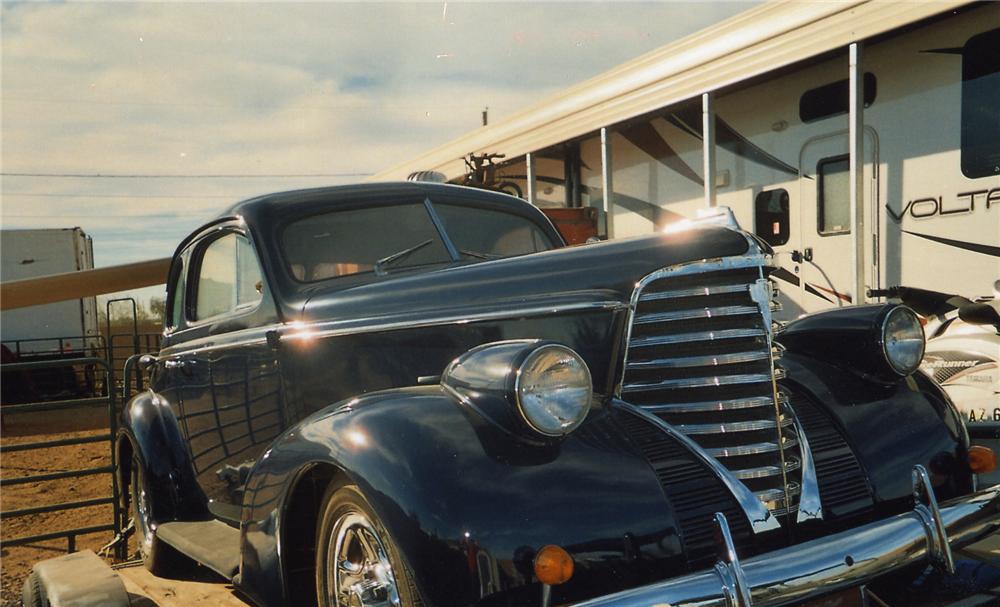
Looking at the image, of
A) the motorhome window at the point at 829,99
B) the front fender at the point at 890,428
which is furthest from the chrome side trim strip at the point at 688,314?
the motorhome window at the point at 829,99

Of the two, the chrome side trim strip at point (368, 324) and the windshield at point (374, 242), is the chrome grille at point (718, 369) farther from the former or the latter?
the windshield at point (374, 242)

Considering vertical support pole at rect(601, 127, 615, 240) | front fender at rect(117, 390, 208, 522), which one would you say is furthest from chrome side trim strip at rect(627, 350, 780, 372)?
vertical support pole at rect(601, 127, 615, 240)

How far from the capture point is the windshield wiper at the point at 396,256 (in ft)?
11.2

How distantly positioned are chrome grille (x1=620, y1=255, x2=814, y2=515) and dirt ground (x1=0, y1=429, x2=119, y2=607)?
4447mm

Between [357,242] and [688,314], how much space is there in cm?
158

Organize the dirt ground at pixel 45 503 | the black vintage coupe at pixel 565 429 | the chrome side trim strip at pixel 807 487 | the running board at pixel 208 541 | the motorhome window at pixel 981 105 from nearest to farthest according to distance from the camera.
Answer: the black vintage coupe at pixel 565 429 < the chrome side trim strip at pixel 807 487 < the running board at pixel 208 541 < the motorhome window at pixel 981 105 < the dirt ground at pixel 45 503

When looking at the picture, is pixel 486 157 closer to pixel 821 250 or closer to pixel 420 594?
pixel 821 250

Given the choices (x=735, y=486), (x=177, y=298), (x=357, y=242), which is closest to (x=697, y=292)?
(x=735, y=486)

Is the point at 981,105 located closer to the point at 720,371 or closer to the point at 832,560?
the point at 720,371

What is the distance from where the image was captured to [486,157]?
9281mm

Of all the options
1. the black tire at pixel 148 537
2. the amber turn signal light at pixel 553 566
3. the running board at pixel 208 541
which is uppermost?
the amber turn signal light at pixel 553 566

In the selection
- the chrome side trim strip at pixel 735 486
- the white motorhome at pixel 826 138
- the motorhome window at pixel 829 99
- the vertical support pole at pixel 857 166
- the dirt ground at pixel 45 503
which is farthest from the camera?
the dirt ground at pixel 45 503

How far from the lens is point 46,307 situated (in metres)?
19.5

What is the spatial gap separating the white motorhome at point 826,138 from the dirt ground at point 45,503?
553 centimetres
